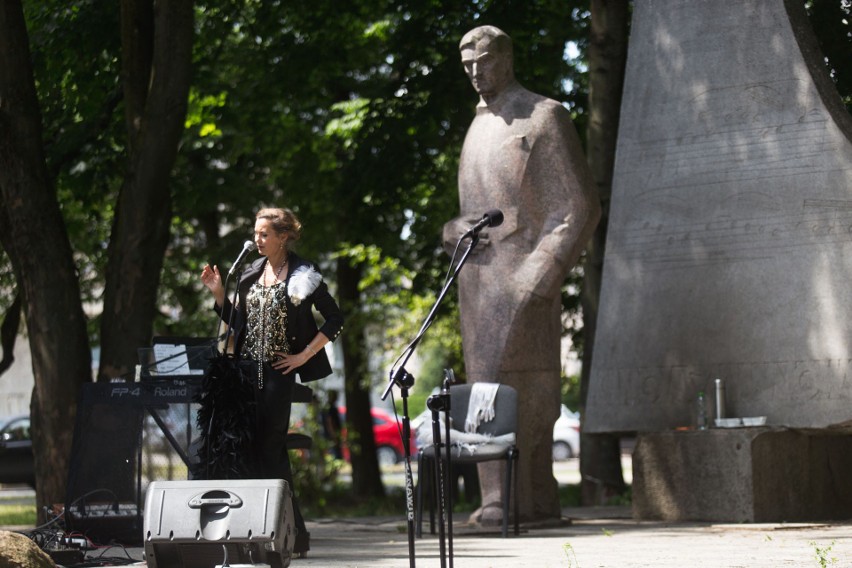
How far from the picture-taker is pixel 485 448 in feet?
32.1

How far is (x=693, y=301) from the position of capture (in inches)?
442

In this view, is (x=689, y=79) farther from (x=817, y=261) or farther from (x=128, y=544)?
(x=128, y=544)

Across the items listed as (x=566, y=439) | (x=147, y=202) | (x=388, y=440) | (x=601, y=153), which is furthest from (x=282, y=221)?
(x=566, y=439)

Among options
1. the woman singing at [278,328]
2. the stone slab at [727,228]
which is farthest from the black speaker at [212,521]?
the stone slab at [727,228]

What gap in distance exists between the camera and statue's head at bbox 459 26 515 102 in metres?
10.4

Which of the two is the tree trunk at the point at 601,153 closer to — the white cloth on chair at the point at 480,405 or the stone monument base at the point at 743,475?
the stone monument base at the point at 743,475

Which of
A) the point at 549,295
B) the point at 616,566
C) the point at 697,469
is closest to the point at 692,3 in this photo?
the point at 549,295

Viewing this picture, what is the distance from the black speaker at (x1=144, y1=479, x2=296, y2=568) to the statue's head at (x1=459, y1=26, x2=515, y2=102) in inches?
185

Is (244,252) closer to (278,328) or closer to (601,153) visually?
(278,328)

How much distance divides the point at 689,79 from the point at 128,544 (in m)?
5.46

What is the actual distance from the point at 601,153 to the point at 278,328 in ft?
22.2

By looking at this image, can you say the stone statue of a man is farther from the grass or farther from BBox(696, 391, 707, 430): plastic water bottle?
the grass

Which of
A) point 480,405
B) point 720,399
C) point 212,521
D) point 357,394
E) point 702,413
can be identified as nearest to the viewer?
point 212,521

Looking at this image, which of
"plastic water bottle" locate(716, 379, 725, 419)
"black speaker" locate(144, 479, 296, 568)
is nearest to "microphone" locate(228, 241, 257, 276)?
"black speaker" locate(144, 479, 296, 568)
